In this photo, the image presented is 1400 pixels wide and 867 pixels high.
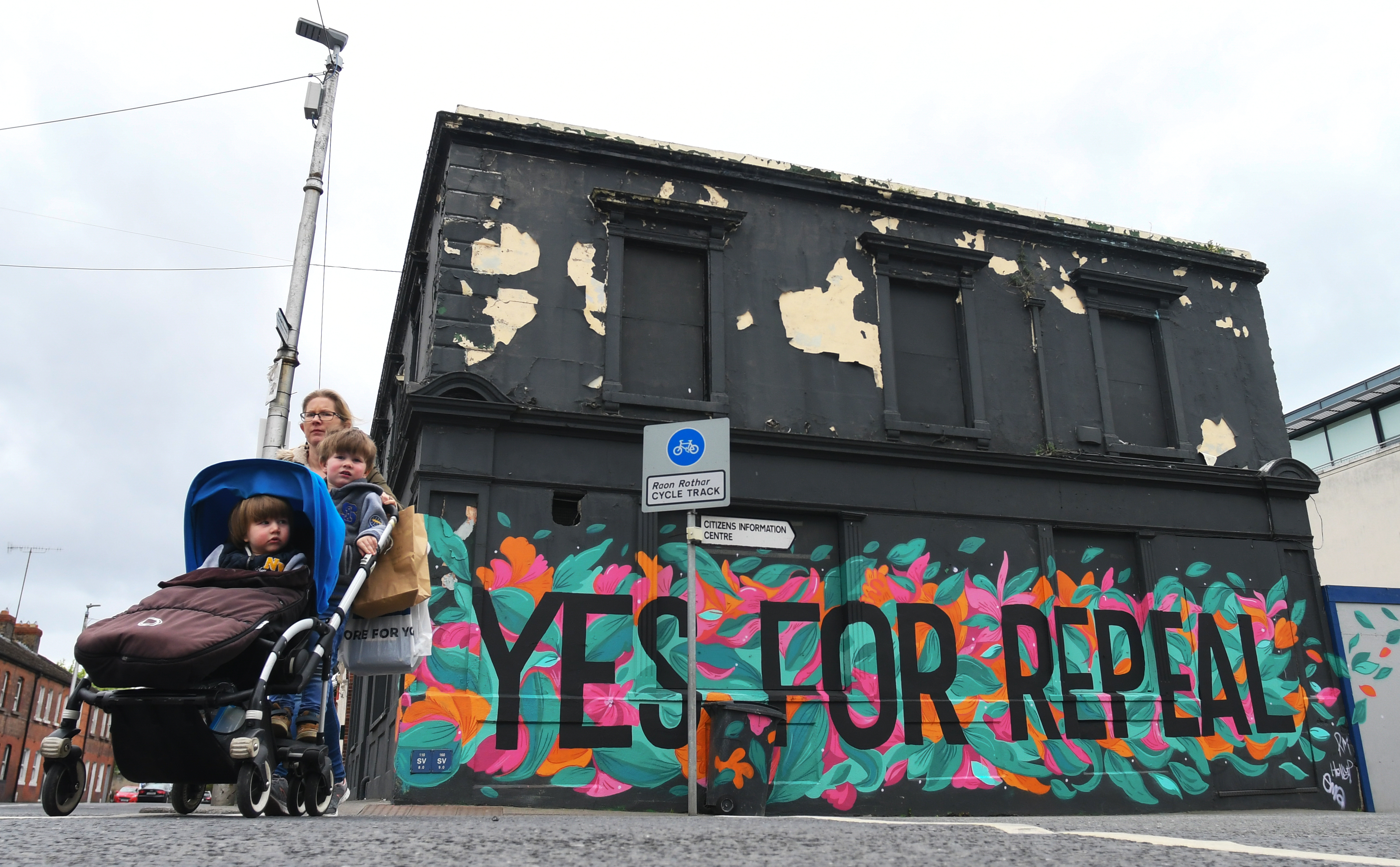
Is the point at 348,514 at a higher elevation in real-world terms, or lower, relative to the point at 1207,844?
higher

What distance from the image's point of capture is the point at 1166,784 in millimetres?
11188

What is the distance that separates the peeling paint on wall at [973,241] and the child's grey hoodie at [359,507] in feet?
32.2

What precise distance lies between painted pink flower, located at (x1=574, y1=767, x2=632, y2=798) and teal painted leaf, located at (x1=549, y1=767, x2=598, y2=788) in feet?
0.08

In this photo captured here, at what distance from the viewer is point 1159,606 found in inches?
469

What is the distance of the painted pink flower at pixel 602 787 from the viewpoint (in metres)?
9.16

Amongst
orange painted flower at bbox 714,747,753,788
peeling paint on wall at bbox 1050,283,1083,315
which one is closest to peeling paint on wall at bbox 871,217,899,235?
peeling paint on wall at bbox 1050,283,1083,315

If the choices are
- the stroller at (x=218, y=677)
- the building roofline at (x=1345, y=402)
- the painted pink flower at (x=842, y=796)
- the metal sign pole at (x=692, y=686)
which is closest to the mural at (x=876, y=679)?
the painted pink flower at (x=842, y=796)

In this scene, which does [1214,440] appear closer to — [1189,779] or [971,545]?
[971,545]

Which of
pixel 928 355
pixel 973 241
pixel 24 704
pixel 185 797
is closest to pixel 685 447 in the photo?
pixel 185 797

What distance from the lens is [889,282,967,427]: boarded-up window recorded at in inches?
477

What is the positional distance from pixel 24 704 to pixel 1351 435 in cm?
5020

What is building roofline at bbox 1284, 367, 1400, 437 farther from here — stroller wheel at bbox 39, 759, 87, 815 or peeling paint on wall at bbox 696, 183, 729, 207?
stroller wheel at bbox 39, 759, 87, 815

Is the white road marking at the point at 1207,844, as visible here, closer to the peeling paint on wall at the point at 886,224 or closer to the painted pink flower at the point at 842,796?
the painted pink flower at the point at 842,796

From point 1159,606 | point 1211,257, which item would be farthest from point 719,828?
point 1211,257
